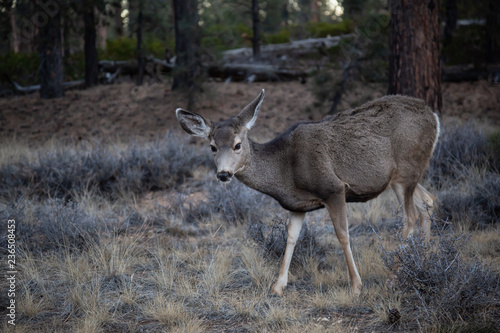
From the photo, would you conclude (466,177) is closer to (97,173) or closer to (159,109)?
(97,173)

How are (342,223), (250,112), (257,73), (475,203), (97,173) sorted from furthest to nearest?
(257,73)
(97,173)
(475,203)
(250,112)
(342,223)

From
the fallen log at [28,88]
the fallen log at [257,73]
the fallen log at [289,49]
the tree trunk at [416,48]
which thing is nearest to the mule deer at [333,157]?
the tree trunk at [416,48]

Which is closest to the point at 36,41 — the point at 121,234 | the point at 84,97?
the point at 84,97

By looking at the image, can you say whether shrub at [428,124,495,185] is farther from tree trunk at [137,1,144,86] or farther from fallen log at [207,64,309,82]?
tree trunk at [137,1,144,86]

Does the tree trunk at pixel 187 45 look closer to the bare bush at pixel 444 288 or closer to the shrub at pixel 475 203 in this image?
the shrub at pixel 475 203

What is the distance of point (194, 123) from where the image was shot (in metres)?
5.11

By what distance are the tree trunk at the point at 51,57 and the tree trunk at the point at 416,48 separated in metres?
11.8

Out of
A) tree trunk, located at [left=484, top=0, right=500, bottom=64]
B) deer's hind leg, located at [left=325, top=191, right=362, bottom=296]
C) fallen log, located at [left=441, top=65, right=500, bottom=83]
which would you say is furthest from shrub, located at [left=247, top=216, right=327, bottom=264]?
tree trunk, located at [left=484, top=0, right=500, bottom=64]

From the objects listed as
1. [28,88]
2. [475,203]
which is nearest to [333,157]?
[475,203]

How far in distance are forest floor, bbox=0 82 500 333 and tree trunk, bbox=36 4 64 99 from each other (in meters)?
7.28

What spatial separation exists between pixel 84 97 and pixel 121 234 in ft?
44.1

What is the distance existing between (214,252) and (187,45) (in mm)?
10971

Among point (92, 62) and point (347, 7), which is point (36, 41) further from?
point (347, 7)

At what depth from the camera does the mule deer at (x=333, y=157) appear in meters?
4.89
